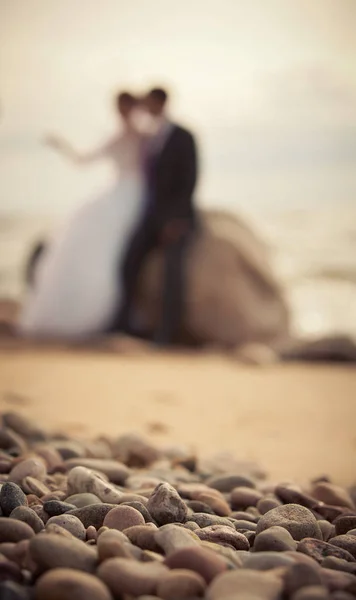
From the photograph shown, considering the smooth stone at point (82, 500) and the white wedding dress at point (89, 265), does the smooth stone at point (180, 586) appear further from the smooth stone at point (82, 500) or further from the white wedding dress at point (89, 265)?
the white wedding dress at point (89, 265)

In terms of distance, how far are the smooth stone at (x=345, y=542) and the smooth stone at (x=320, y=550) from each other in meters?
0.05

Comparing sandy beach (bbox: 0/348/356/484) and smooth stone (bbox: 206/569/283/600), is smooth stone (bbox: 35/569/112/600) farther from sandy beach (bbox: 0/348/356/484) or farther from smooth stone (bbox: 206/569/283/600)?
sandy beach (bbox: 0/348/356/484)

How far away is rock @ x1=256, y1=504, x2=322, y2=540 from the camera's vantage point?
1.78m

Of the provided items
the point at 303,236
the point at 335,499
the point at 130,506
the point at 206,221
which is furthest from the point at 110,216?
the point at 303,236

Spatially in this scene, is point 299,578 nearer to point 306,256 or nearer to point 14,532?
point 14,532

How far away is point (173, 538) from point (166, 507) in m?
0.21

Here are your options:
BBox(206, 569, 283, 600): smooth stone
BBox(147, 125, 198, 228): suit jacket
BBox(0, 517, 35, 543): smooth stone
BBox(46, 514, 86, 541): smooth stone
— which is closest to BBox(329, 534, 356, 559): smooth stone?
BBox(206, 569, 283, 600): smooth stone

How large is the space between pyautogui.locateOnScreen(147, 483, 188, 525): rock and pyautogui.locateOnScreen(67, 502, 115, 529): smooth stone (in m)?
0.10

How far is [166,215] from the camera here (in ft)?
21.1

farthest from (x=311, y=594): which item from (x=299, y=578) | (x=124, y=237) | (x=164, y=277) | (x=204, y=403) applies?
(x=124, y=237)

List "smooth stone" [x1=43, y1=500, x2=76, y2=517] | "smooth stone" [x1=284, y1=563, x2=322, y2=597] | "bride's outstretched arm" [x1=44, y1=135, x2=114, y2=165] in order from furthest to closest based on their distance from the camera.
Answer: "bride's outstretched arm" [x1=44, y1=135, x2=114, y2=165] < "smooth stone" [x1=43, y1=500, x2=76, y2=517] < "smooth stone" [x1=284, y1=563, x2=322, y2=597]

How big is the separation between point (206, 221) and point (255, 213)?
7.14 m

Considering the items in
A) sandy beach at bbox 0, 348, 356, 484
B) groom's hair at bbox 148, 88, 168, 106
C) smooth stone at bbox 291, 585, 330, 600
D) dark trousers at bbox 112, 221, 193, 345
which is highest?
groom's hair at bbox 148, 88, 168, 106

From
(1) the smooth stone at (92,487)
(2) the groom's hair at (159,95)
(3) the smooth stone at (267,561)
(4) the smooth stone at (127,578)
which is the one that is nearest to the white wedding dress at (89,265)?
(2) the groom's hair at (159,95)
